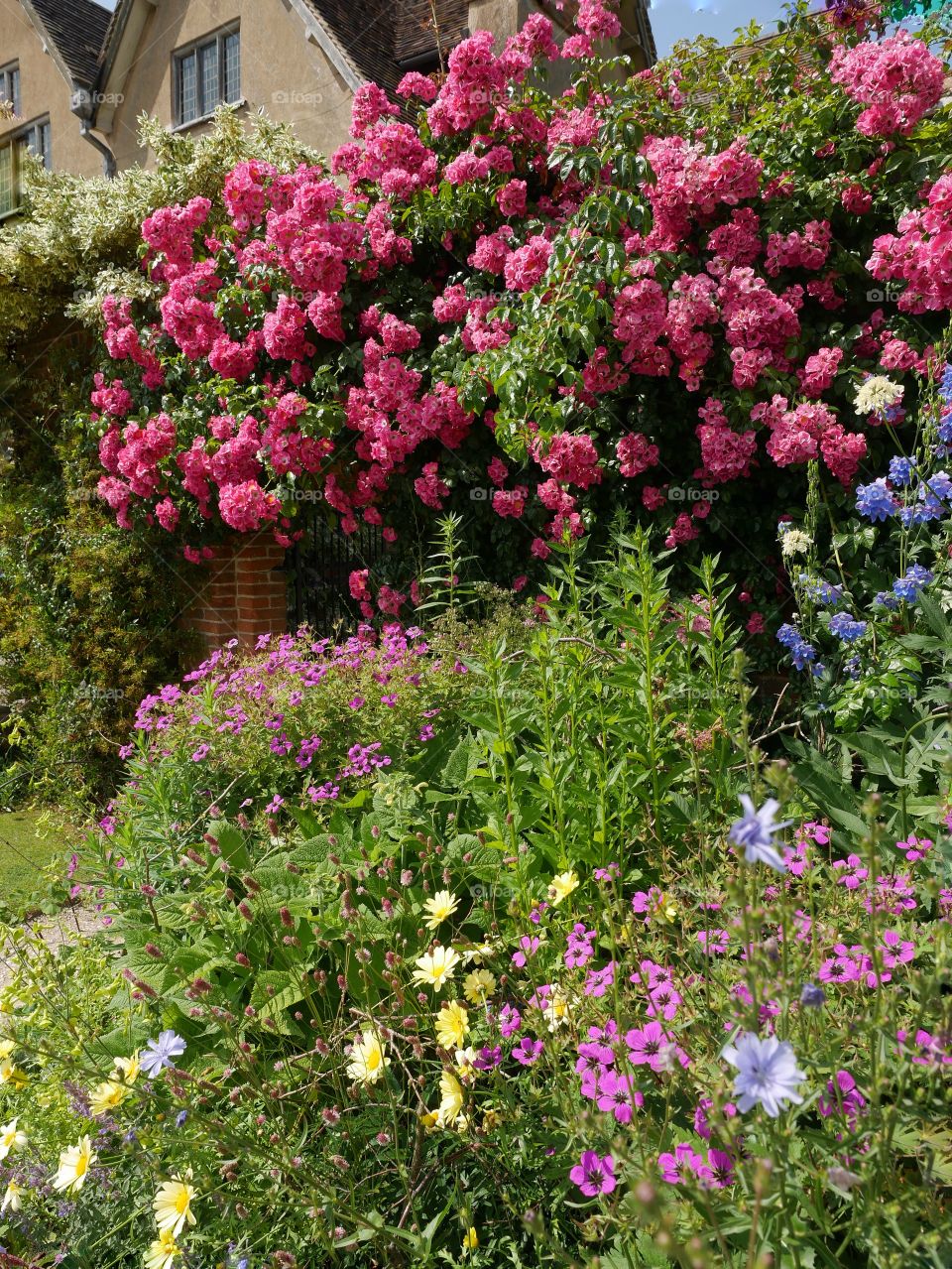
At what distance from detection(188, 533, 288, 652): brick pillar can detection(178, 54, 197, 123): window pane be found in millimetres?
11149

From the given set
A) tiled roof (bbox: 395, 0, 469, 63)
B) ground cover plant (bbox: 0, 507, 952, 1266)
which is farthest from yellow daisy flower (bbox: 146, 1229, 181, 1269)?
tiled roof (bbox: 395, 0, 469, 63)

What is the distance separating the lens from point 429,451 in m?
4.75

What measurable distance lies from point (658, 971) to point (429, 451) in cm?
369

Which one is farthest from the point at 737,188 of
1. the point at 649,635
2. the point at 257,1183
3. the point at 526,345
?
the point at 257,1183

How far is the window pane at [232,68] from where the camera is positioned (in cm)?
1279

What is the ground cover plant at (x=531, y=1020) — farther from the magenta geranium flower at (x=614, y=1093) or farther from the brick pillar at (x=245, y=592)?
the brick pillar at (x=245, y=592)

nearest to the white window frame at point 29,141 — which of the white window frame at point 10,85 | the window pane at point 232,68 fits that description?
the white window frame at point 10,85

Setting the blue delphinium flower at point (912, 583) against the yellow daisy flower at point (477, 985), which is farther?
the blue delphinium flower at point (912, 583)

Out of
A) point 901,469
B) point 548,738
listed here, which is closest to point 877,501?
point 901,469

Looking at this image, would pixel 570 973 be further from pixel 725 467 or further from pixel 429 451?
pixel 429 451

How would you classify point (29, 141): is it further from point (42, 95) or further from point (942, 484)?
point (942, 484)

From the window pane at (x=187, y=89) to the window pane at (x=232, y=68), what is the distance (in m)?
0.87

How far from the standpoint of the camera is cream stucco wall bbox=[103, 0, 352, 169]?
11641 mm

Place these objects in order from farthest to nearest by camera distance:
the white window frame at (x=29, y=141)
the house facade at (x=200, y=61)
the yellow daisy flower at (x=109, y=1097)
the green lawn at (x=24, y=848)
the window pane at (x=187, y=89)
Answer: the white window frame at (x=29, y=141), the window pane at (x=187, y=89), the house facade at (x=200, y=61), the green lawn at (x=24, y=848), the yellow daisy flower at (x=109, y=1097)
